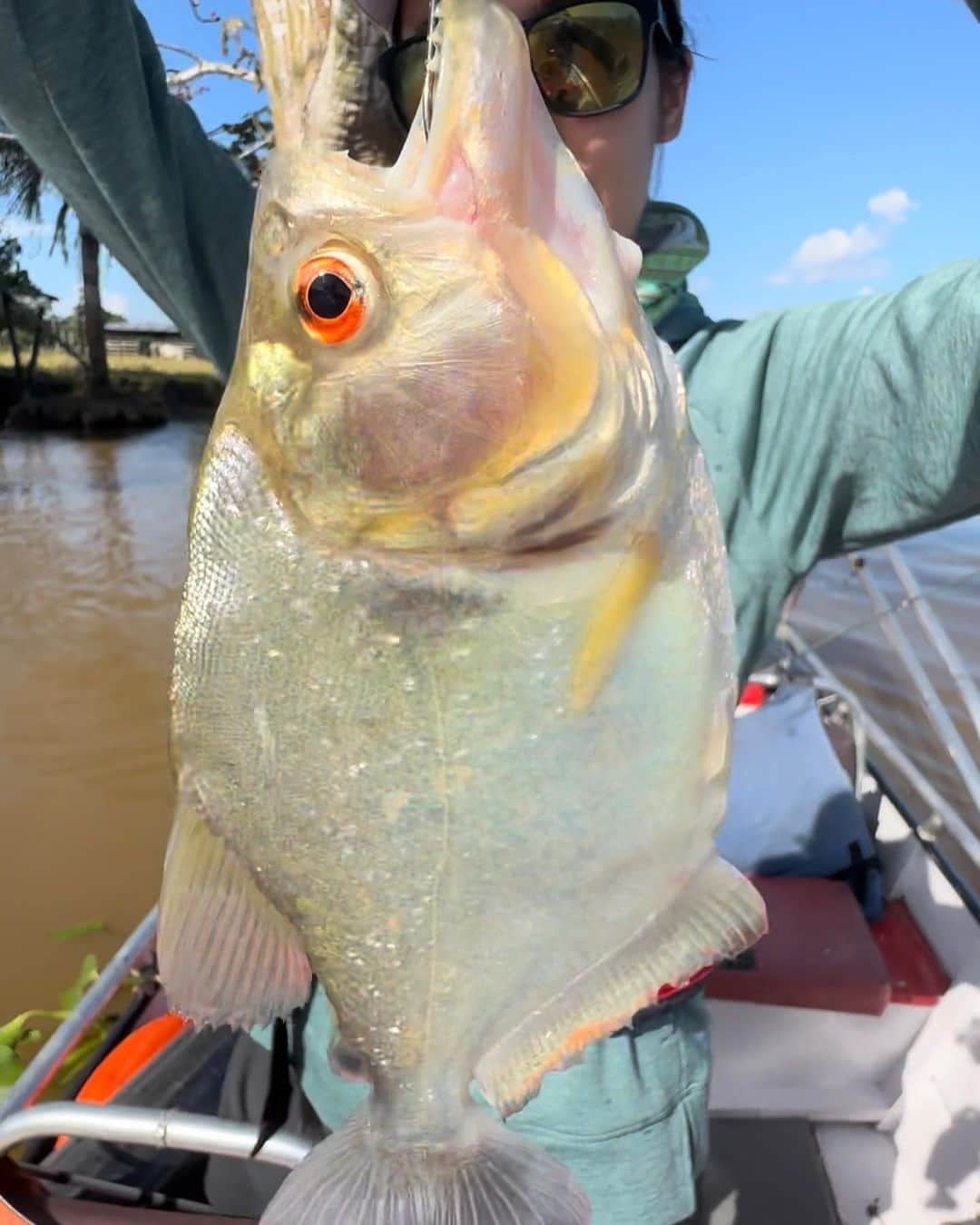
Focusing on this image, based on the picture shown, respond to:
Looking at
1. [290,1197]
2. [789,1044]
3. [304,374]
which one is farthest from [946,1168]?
[304,374]

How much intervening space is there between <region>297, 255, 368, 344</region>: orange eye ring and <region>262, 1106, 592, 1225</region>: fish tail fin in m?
1.02

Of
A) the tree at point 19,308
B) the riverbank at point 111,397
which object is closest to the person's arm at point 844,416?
the riverbank at point 111,397

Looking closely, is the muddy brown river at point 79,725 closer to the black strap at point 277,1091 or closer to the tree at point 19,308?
the black strap at point 277,1091

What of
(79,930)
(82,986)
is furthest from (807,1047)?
(79,930)

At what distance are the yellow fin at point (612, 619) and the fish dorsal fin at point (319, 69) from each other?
1.99 feet

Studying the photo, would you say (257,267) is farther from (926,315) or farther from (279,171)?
(926,315)

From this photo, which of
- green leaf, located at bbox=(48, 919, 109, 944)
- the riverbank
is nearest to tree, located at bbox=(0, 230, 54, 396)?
the riverbank

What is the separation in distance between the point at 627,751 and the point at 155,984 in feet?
8.60

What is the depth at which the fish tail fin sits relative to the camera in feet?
3.75

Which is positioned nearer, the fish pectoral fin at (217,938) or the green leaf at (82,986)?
the fish pectoral fin at (217,938)

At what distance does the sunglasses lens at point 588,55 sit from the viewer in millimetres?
1324

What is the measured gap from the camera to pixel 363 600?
1.01 metres

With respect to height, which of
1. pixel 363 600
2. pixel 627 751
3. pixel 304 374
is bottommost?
pixel 627 751

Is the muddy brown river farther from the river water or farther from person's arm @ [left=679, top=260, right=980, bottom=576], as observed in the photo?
person's arm @ [left=679, top=260, right=980, bottom=576]
